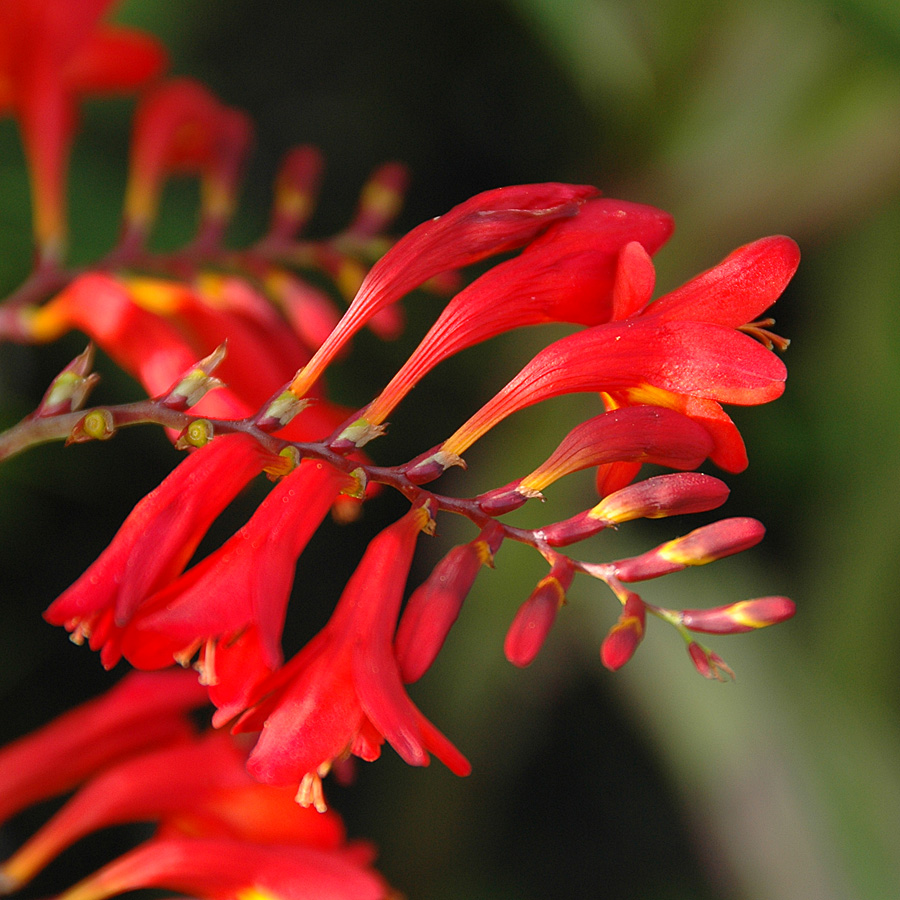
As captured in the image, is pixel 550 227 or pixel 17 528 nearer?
pixel 550 227

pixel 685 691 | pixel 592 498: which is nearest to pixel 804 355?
pixel 592 498

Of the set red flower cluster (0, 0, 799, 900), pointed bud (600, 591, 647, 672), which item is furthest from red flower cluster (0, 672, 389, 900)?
pointed bud (600, 591, 647, 672)

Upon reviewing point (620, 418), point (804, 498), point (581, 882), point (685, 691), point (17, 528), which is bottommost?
point (581, 882)

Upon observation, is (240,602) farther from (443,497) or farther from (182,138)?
(182,138)

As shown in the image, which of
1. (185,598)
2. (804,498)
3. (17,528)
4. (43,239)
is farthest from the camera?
(804,498)

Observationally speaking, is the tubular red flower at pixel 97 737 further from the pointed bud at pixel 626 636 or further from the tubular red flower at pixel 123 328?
the pointed bud at pixel 626 636

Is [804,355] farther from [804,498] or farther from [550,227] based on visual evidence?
[550,227]

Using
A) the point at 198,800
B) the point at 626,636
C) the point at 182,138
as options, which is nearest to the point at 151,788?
the point at 198,800

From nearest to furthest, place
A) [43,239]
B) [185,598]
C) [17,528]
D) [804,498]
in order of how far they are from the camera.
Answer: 1. [185,598]
2. [43,239]
3. [17,528]
4. [804,498]

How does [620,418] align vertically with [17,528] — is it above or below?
above
